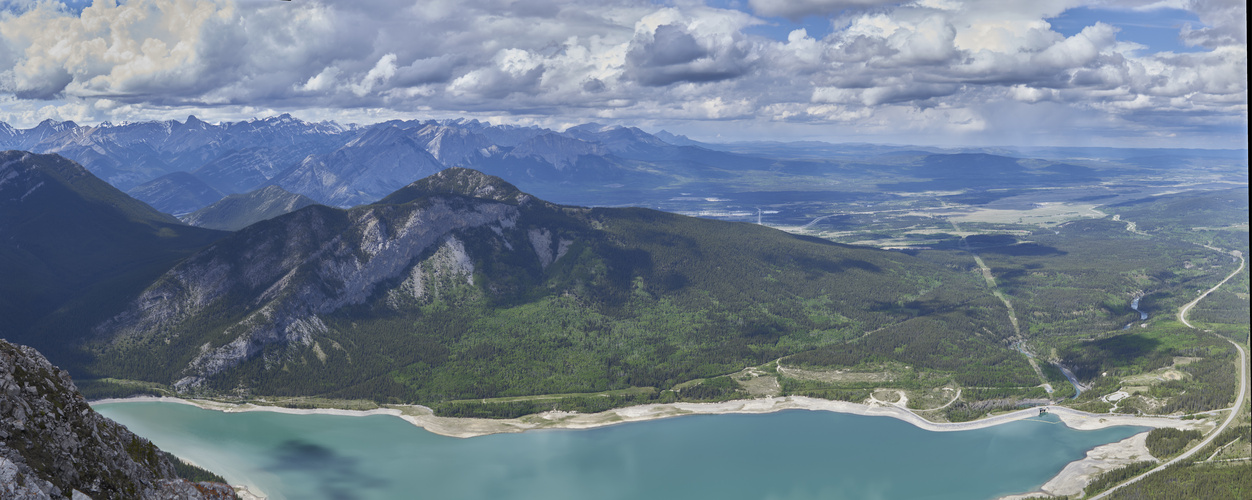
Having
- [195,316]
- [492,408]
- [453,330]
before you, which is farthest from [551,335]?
[195,316]

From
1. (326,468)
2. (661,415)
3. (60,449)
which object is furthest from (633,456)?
(60,449)

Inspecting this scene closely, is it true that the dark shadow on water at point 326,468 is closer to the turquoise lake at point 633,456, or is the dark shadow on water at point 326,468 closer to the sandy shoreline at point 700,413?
the turquoise lake at point 633,456

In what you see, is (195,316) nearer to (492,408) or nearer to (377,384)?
(377,384)

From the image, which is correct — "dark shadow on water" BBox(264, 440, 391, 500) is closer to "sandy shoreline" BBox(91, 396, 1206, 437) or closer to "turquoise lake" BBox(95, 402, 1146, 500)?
"turquoise lake" BBox(95, 402, 1146, 500)

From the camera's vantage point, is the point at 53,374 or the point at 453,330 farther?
the point at 453,330

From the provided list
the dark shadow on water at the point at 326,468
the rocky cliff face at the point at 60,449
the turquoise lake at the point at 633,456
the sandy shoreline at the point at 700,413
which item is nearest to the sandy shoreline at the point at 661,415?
the sandy shoreline at the point at 700,413

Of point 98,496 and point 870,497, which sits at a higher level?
point 98,496
